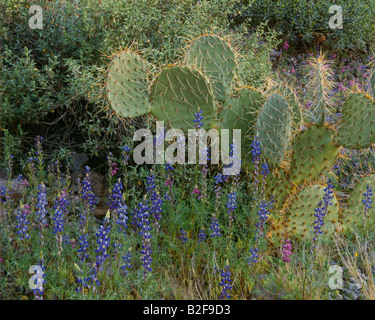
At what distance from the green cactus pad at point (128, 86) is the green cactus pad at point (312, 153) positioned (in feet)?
4.36

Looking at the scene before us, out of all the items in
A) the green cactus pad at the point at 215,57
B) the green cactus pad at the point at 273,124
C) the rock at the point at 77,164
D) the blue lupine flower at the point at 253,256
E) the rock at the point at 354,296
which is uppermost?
the green cactus pad at the point at 215,57

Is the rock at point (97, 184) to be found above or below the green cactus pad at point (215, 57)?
below

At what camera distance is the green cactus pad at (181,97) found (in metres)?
3.57

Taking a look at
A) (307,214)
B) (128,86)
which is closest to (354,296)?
(307,214)

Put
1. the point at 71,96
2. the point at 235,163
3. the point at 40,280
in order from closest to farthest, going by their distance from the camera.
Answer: the point at 40,280 < the point at 235,163 < the point at 71,96

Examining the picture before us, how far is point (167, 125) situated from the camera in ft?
12.3

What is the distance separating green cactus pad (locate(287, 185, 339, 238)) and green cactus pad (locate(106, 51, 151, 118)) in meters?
1.50

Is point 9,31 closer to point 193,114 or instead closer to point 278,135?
point 193,114

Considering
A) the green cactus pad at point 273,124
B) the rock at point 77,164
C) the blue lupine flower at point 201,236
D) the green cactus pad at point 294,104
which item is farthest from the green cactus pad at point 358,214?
the rock at point 77,164

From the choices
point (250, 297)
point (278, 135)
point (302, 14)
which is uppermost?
point (302, 14)

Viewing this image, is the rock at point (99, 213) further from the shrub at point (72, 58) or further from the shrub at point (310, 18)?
the shrub at point (310, 18)

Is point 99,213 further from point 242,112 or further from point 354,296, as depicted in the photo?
point 354,296

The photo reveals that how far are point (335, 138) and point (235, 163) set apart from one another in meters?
0.98

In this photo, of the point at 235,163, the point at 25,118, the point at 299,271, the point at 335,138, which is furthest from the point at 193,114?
the point at 25,118
